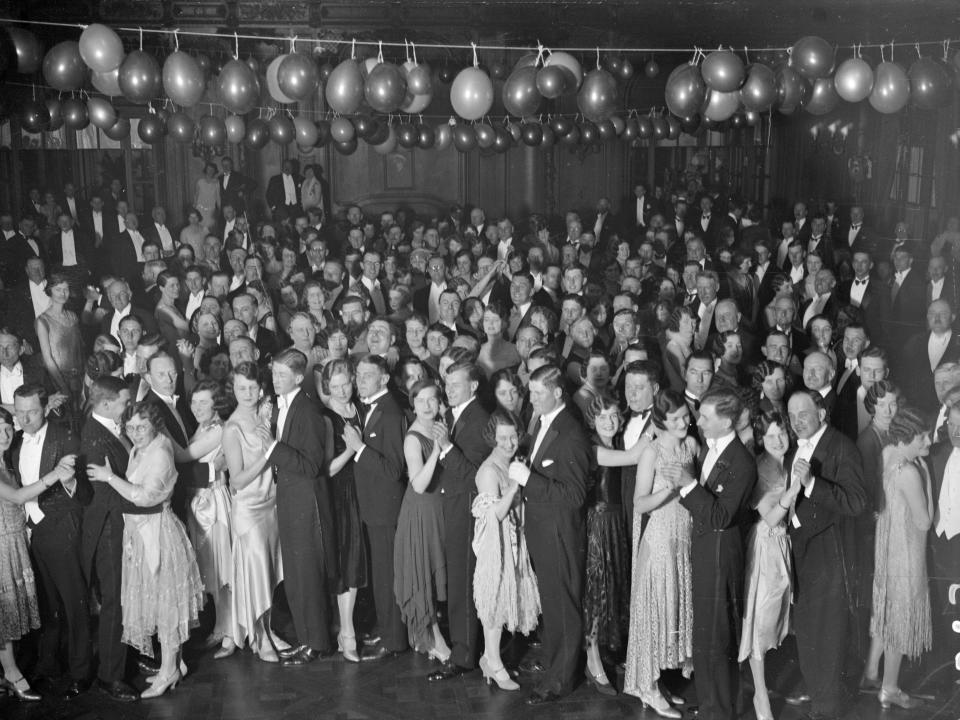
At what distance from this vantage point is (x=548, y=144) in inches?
492

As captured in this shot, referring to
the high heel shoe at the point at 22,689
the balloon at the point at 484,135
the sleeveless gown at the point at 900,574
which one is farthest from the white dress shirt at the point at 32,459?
the balloon at the point at 484,135

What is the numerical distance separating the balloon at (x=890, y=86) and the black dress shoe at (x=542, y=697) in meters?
5.19

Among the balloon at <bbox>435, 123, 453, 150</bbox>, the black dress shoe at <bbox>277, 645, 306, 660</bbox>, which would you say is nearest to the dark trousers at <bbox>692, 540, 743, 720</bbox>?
the black dress shoe at <bbox>277, 645, 306, 660</bbox>

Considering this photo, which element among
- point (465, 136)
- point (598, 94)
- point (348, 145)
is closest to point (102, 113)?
point (348, 145)

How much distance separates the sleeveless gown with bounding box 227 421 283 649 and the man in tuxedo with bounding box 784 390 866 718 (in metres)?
2.66

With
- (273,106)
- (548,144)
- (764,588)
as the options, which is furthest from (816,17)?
(764,588)

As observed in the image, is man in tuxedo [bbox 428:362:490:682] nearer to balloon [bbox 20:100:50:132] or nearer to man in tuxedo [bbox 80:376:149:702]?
man in tuxedo [bbox 80:376:149:702]

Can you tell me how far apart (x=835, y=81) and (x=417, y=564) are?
4954 mm

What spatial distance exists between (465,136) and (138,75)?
4263 mm

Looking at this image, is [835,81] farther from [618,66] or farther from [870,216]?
[870,216]

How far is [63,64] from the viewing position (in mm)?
7328

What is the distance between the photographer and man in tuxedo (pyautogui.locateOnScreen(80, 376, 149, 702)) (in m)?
5.04

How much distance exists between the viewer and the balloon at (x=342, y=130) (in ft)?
32.0

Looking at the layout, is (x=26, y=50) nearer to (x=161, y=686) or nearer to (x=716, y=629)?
Result: (x=161, y=686)
